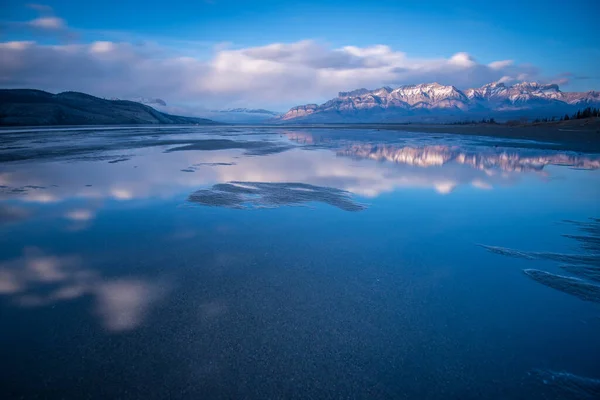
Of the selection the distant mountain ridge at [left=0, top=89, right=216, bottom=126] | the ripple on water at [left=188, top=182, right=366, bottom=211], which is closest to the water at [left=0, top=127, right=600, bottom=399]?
the ripple on water at [left=188, top=182, right=366, bottom=211]

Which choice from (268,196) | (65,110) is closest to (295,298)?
(268,196)

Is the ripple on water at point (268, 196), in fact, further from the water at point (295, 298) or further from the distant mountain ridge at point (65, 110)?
the distant mountain ridge at point (65, 110)

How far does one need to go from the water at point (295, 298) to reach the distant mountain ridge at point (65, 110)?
11137cm

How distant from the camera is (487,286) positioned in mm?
5254

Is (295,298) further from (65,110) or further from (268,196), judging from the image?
(65,110)

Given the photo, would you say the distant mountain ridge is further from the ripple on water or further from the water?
the water

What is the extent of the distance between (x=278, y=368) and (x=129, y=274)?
347 cm

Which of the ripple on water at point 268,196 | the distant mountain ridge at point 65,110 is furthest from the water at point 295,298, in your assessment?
the distant mountain ridge at point 65,110

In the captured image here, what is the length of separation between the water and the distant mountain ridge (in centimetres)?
11137

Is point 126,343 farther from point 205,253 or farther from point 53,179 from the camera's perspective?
point 53,179

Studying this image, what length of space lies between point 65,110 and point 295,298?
500 feet

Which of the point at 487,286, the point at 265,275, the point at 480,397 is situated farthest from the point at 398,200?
the point at 480,397

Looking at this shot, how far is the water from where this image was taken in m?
3.35

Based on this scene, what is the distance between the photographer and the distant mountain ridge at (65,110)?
10254 cm
